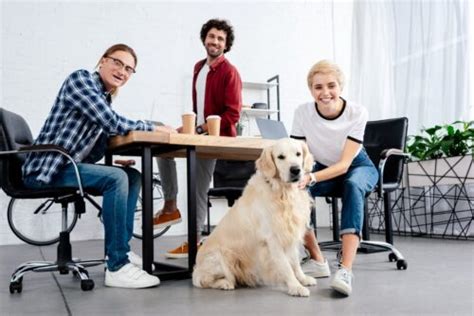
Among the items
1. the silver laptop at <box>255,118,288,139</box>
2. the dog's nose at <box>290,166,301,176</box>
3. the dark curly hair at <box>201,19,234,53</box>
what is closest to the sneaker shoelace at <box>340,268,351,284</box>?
the dog's nose at <box>290,166,301,176</box>

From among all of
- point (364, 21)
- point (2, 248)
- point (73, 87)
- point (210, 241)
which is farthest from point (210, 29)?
point (364, 21)

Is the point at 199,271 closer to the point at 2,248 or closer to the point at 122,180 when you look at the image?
the point at 122,180

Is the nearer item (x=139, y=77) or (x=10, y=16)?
(x=10, y=16)

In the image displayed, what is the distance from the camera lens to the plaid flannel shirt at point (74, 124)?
2.13m

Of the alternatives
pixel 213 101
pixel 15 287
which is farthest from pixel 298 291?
pixel 213 101

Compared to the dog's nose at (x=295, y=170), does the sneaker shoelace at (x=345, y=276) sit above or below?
below

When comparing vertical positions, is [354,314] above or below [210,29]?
below

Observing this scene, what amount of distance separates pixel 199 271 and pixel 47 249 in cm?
243

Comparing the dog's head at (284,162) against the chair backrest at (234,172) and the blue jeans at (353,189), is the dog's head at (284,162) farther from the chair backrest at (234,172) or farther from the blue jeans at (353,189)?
the chair backrest at (234,172)

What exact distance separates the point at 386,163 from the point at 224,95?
1161 mm

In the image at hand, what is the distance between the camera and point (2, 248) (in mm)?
4094

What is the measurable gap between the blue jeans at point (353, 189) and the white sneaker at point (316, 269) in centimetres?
26

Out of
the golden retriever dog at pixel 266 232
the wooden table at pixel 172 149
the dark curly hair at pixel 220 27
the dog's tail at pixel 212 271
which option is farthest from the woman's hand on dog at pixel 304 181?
the dark curly hair at pixel 220 27

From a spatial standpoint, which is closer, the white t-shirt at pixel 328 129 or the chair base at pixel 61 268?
the chair base at pixel 61 268
